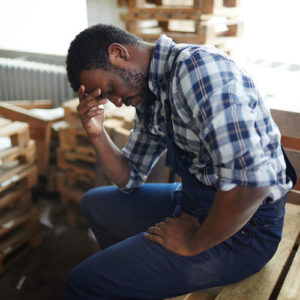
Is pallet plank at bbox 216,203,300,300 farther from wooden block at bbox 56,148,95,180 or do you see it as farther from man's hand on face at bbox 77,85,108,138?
wooden block at bbox 56,148,95,180

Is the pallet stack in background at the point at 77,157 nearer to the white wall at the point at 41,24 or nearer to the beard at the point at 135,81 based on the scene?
the beard at the point at 135,81

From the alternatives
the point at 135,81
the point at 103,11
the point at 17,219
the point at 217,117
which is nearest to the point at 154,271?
the point at 217,117

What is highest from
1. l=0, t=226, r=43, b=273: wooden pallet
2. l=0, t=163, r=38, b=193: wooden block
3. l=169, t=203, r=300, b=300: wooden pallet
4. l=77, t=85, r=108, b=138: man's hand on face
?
l=77, t=85, r=108, b=138: man's hand on face

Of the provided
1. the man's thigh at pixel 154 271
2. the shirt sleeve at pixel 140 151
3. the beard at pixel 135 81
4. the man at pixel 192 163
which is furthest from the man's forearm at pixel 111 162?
the man's thigh at pixel 154 271

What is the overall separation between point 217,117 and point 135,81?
546 mm

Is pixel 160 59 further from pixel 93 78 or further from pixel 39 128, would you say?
pixel 39 128

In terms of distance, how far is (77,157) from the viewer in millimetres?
A: 3332

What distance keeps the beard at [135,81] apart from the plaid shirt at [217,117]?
2.1 inches

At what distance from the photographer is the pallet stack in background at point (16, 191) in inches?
107

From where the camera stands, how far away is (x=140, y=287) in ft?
5.13

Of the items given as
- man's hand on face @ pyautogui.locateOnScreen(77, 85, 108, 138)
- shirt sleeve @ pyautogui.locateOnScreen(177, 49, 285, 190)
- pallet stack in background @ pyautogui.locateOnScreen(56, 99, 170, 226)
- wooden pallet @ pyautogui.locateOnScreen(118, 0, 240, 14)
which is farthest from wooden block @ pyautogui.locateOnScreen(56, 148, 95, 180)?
shirt sleeve @ pyautogui.locateOnScreen(177, 49, 285, 190)

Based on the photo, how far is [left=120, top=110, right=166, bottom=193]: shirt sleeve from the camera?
208cm

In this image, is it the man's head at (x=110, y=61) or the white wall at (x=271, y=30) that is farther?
the white wall at (x=271, y=30)

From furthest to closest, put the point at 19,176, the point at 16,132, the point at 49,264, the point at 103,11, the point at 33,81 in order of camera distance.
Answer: the point at 33,81
the point at 103,11
the point at 49,264
the point at 19,176
the point at 16,132
